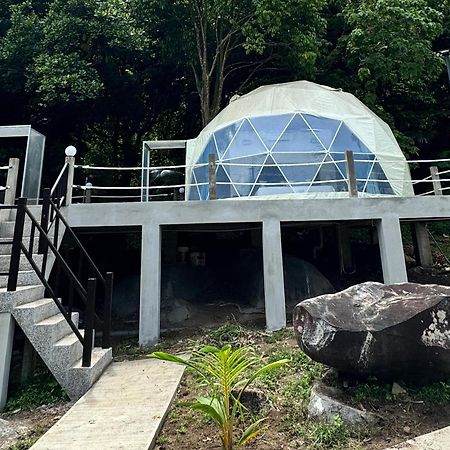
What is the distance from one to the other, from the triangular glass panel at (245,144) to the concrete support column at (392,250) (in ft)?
11.2

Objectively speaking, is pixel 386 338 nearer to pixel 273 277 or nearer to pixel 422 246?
pixel 273 277

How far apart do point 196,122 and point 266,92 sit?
10.3 metres

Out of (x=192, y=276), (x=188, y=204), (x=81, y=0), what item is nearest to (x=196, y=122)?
(x=81, y=0)

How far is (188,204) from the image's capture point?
771 cm

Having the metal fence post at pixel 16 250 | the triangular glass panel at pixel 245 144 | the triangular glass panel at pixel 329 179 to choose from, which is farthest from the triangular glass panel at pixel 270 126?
the metal fence post at pixel 16 250

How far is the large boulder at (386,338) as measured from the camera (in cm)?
396

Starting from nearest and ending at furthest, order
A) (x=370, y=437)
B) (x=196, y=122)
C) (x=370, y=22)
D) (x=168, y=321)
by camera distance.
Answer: (x=370, y=437)
(x=168, y=321)
(x=370, y=22)
(x=196, y=122)

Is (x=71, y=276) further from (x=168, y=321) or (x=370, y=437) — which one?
(x=168, y=321)

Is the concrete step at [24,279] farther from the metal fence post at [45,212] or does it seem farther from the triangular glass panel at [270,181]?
the triangular glass panel at [270,181]

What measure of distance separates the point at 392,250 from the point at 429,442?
16.0 feet

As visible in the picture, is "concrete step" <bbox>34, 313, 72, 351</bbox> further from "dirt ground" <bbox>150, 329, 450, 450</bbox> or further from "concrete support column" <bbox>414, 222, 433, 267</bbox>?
"concrete support column" <bbox>414, 222, 433, 267</bbox>

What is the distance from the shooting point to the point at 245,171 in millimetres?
9391

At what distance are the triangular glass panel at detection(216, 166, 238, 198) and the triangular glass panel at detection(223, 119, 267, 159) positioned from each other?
0.48 meters

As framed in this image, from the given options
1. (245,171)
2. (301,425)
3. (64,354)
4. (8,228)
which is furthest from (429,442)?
(245,171)
